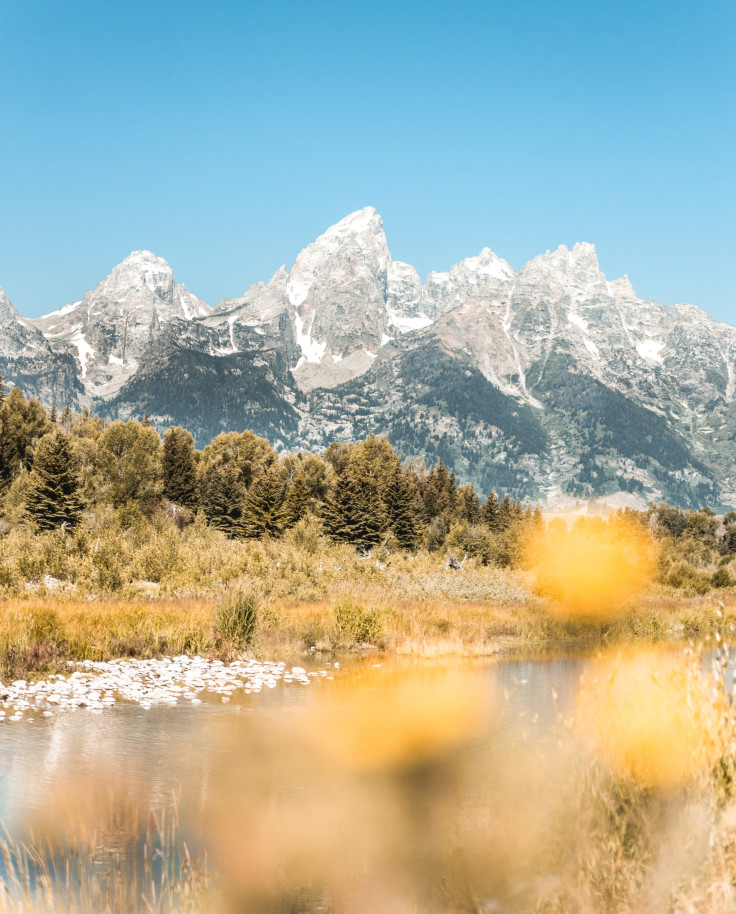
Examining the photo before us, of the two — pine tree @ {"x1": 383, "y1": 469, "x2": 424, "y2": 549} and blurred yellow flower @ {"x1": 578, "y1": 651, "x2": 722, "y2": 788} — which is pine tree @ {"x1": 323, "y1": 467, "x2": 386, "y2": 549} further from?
blurred yellow flower @ {"x1": 578, "y1": 651, "x2": 722, "y2": 788}

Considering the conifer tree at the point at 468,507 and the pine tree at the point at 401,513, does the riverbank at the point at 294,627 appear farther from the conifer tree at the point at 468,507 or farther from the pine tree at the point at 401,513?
the conifer tree at the point at 468,507

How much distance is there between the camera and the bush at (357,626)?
32.0 meters

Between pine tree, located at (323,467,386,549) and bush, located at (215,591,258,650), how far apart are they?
6431cm

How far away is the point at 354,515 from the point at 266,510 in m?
11.4

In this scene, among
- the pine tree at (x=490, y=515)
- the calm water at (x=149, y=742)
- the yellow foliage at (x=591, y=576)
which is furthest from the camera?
the pine tree at (x=490, y=515)

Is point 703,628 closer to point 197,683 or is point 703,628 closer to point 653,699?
point 197,683

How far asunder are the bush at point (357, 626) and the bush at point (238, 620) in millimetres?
4427

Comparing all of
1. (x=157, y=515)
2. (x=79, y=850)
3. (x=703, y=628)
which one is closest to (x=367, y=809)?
(x=79, y=850)

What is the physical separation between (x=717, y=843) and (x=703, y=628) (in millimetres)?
37123

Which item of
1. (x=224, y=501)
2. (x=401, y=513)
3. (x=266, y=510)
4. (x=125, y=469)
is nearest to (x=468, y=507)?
(x=401, y=513)

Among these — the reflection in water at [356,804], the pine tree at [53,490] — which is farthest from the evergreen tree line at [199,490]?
the reflection in water at [356,804]

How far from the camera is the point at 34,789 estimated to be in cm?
1352

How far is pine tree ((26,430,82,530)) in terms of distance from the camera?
75625 millimetres

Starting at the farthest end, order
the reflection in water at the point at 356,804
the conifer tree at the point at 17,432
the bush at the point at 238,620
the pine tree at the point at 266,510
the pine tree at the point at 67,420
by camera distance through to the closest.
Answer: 1. the pine tree at the point at 67,420
2. the pine tree at the point at 266,510
3. the conifer tree at the point at 17,432
4. the bush at the point at 238,620
5. the reflection in water at the point at 356,804
